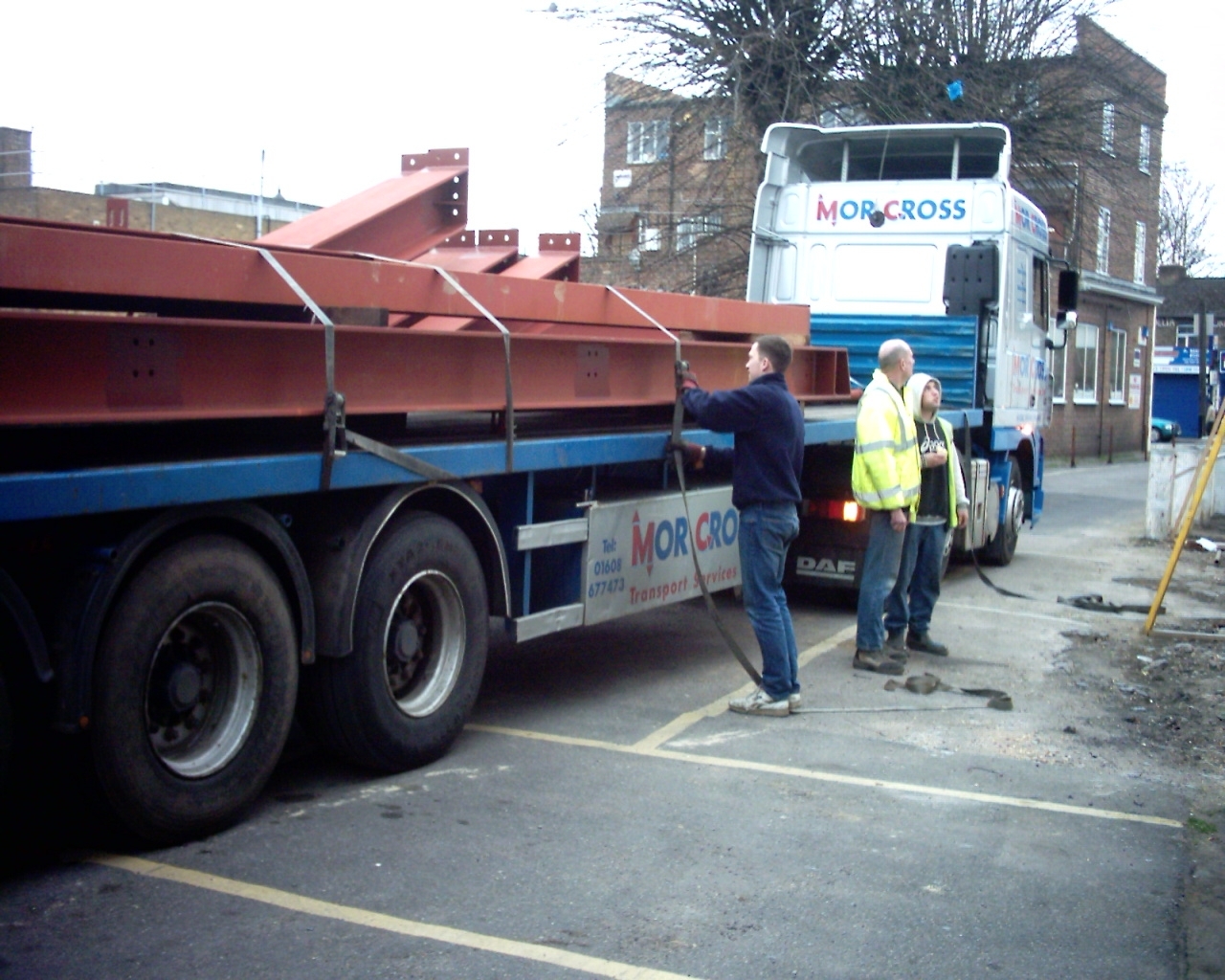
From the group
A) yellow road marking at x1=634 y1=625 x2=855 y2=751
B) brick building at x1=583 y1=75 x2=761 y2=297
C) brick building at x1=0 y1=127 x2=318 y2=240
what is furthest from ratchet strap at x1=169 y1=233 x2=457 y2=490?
brick building at x1=583 y1=75 x2=761 y2=297

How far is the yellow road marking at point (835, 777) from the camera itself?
5.46 m

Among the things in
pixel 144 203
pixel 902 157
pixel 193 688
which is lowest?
pixel 193 688

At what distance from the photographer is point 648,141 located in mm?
19109

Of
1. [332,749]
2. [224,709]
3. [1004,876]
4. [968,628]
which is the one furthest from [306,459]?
[968,628]

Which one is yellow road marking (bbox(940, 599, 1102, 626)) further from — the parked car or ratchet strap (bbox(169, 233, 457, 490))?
the parked car

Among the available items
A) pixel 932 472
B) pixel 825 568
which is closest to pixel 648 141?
pixel 825 568

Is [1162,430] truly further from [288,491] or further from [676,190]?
[288,491]

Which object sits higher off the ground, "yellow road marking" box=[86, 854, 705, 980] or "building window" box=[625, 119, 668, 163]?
"building window" box=[625, 119, 668, 163]

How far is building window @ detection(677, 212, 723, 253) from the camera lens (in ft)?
61.2

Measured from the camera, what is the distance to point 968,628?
31.3ft

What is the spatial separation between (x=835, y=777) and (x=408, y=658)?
74.0 inches

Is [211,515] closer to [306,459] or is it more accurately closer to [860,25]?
[306,459]

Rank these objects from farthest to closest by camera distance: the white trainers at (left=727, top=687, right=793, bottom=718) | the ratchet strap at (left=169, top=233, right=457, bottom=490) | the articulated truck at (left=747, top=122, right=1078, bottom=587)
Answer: the articulated truck at (left=747, top=122, right=1078, bottom=587) < the white trainers at (left=727, top=687, right=793, bottom=718) < the ratchet strap at (left=169, top=233, right=457, bottom=490)

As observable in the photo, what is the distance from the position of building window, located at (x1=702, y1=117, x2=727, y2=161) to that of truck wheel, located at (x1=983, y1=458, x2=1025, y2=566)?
24.0ft
